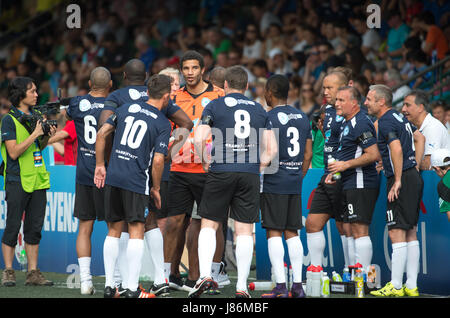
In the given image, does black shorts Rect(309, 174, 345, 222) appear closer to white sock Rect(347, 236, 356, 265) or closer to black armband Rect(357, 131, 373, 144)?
white sock Rect(347, 236, 356, 265)

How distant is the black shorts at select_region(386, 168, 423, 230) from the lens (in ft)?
24.5

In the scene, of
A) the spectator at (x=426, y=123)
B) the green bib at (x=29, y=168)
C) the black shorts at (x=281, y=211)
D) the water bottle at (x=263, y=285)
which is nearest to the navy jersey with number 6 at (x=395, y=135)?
the spectator at (x=426, y=123)

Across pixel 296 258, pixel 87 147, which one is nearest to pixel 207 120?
pixel 87 147

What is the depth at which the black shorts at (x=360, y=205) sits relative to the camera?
7.69 meters

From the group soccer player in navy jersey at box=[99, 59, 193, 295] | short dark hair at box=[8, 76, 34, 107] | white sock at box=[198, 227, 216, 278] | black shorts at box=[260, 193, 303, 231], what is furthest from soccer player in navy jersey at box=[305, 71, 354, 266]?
short dark hair at box=[8, 76, 34, 107]

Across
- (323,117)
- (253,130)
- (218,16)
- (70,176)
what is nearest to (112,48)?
(218,16)

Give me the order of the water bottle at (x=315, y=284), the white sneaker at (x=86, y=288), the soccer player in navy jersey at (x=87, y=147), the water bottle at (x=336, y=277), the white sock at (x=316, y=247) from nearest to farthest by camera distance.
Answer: the white sneaker at (x=86, y=288), the water bottle at (x=315, y=284), the soccer player in navy jersey at (x=87, y=147), the white sock at (x=316, y=247), the water bottle at (x=336, y=277)

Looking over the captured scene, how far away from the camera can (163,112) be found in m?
7.31

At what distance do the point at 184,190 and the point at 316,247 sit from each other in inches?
59.7

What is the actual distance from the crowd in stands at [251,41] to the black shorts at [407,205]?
319cm

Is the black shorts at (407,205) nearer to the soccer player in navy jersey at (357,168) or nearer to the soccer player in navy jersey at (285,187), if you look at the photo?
the soccer player in navy jersey at (357,168)

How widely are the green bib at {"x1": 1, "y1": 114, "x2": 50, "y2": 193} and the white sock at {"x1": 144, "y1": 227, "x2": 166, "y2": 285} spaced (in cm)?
162

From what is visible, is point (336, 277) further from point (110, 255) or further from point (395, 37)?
point (395, 37)

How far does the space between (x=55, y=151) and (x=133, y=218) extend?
4.89 m
